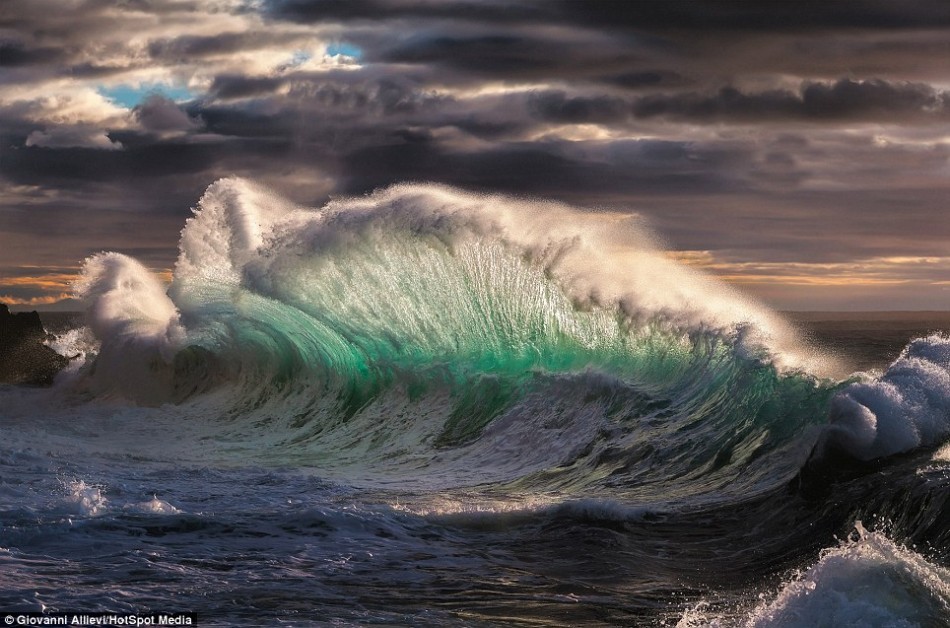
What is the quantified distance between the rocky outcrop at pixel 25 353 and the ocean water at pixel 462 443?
2.38 meters

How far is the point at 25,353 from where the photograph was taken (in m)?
32.9

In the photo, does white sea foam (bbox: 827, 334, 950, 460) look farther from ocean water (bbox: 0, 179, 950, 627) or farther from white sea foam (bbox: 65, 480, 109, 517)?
white sea foam (bbox: 65, 480, 109, 517)

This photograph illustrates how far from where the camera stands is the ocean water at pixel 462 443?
8.46m

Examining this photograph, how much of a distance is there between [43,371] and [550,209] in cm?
1701

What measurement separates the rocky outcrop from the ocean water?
2.38 metres

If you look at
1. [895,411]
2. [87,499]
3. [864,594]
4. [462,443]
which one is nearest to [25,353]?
[462,443]

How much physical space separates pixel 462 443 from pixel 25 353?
2058cm

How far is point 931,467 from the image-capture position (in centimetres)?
1085

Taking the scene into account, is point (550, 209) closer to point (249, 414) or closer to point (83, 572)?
point (249, 414)

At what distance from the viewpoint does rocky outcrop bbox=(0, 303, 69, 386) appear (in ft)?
101

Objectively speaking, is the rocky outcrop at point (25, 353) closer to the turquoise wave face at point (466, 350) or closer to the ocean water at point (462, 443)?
the ocean water at point (462, 443)

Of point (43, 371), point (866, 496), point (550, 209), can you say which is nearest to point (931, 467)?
point (866, 496)

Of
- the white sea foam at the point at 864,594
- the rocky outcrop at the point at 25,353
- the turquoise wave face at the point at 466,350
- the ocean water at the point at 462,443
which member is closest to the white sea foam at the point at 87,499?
the ocean water at the point at 462,443

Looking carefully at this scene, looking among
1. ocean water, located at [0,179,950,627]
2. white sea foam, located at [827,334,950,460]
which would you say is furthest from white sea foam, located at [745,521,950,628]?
white sea foam, located at [827,334,950,460]
